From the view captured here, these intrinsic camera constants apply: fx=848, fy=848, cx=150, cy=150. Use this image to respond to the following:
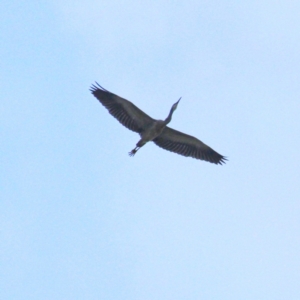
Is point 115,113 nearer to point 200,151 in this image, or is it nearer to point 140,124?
point 140,124

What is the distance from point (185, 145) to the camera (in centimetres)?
3188

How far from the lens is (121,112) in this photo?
101 feet

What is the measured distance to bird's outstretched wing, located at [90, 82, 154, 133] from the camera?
30.7 metres

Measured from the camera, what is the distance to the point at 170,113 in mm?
30453

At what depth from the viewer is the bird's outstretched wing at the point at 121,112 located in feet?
101

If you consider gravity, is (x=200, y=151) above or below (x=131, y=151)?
above

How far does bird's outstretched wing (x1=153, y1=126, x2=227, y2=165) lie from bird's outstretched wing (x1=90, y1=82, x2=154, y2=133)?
38.6 inches

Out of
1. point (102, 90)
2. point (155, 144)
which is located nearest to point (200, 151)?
point (155, 144)

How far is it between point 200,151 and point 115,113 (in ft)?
12.3

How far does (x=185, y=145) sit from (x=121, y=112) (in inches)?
113

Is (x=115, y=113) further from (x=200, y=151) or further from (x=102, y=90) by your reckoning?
(x=200, y=151)

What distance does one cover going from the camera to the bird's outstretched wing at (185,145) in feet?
103

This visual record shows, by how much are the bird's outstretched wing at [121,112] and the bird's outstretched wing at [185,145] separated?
98 cm

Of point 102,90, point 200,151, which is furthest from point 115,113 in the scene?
point 200,151
